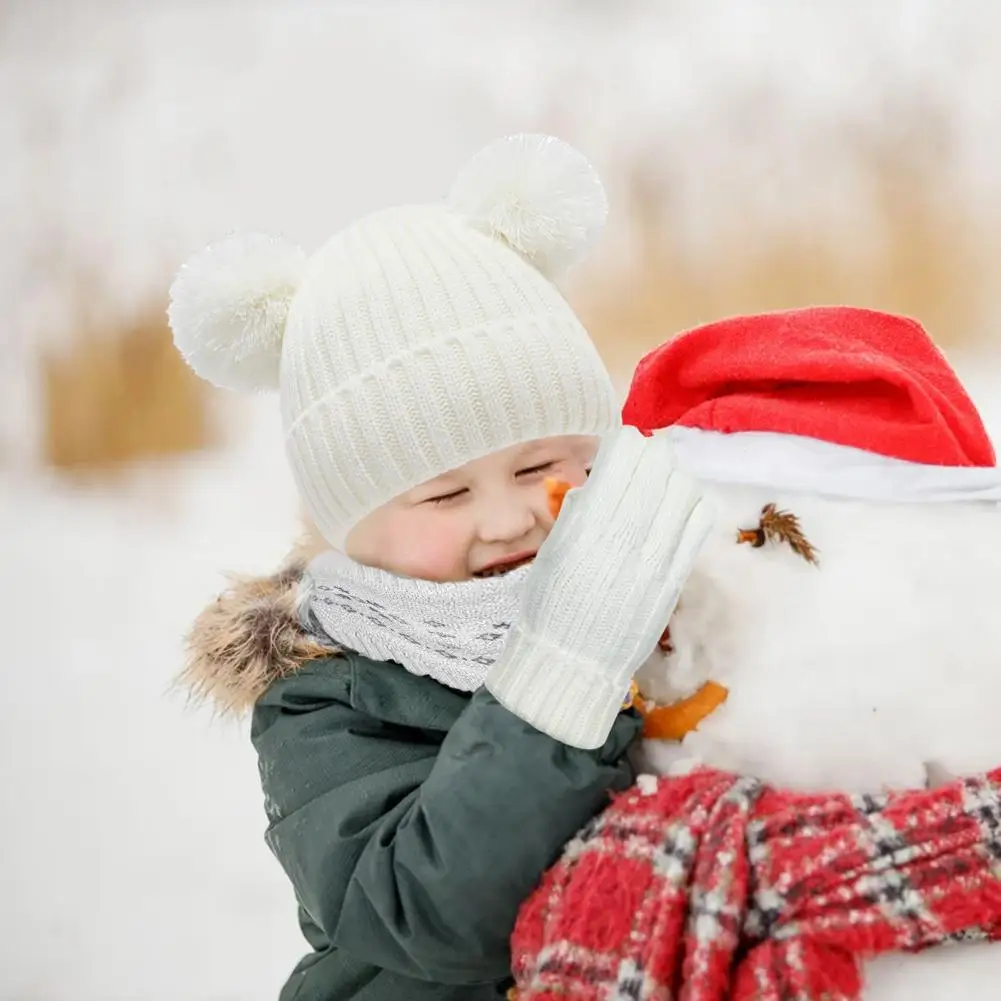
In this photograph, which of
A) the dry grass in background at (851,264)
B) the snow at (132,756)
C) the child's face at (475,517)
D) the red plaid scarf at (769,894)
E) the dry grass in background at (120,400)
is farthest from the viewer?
the dry grass in background at (120,400)

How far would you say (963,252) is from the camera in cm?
154

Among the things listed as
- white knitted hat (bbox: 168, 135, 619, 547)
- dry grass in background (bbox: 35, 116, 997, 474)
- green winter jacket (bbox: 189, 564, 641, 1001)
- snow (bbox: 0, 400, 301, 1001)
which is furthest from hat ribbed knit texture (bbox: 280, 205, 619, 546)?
dry grass in background (bbox: 35, 116, 997, 474)

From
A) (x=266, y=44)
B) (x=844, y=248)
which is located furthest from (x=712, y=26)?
(x=266, y=44)

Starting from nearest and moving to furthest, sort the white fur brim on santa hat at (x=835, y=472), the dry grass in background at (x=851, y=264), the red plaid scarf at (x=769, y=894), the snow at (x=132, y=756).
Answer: the red plaid scarf at (x=769, y=894)
the white fur brim on santa hat at (x=835, y=472)
the snow at (x=132, y=756)
the dry grass in background at (x=851, y=264)

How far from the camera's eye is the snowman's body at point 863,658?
50 centimetres

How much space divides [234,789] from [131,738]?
0.20 meters

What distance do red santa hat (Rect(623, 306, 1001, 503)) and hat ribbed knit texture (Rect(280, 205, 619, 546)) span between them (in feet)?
0.25

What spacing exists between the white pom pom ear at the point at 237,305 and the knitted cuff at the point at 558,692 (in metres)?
0.33

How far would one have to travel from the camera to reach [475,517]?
2.27 ft

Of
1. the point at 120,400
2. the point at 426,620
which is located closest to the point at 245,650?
the point at 426,620

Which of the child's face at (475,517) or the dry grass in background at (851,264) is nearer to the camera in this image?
the child's face at (475,517)

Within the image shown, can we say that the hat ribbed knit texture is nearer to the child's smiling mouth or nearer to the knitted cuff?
the child's smiling mouth

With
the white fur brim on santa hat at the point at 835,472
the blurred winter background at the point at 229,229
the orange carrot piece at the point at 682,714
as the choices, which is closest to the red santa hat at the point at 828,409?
the white fur brim on santa hat at the point at 835,472

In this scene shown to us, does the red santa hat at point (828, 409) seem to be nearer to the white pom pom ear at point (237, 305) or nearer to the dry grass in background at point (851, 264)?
the white pom pom ear at point (237, 305)
